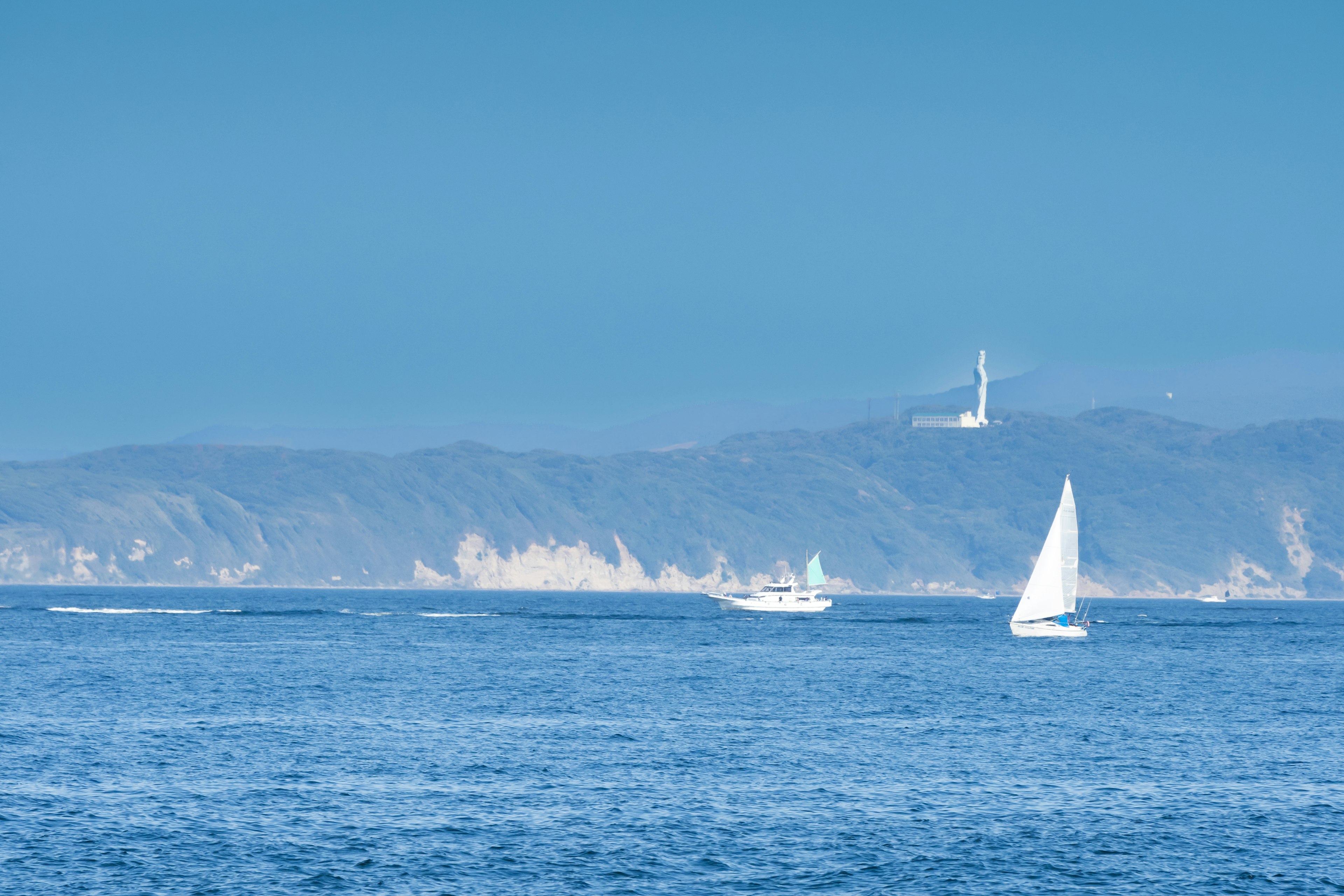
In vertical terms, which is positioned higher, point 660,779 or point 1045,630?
point 1045,630

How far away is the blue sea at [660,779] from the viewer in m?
38.1

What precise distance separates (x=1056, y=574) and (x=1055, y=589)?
196cm

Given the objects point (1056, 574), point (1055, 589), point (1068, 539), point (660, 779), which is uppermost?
point (1068, 539)

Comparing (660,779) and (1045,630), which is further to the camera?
(1045,630)

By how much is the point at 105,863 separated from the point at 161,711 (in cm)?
3195

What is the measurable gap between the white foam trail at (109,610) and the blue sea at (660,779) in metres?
85.9

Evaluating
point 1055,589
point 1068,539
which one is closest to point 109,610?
point 1055,589

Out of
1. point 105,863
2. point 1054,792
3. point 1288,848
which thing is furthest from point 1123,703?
point 105,863

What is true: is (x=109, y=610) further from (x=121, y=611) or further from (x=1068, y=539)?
(x=1068, y=539)

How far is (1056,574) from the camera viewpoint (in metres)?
131

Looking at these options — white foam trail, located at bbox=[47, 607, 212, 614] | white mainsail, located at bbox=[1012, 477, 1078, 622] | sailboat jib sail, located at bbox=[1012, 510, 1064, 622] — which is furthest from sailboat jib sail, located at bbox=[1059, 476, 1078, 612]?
white foam trail, located at bbox=[47, 607, 212, 614]

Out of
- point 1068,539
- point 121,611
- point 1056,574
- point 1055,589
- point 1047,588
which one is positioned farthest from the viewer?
point 121,611

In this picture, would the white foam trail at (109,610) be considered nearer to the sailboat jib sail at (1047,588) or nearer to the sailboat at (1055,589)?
the sailboat at (1055,589)

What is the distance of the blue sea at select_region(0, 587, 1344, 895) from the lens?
125ft
